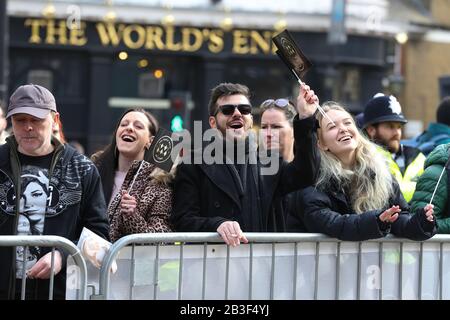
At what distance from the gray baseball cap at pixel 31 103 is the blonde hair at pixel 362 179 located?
1567 millimetres

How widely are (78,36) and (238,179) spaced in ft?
59.3

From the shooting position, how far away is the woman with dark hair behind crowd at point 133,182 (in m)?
5.75

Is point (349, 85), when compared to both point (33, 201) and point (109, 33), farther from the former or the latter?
point (33, 201)

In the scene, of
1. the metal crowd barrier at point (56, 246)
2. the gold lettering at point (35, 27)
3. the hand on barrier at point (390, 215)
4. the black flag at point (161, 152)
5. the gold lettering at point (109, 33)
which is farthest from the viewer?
the gold lettering at point (109, 33)

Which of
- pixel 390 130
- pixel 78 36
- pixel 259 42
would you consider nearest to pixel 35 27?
pixel 78 36

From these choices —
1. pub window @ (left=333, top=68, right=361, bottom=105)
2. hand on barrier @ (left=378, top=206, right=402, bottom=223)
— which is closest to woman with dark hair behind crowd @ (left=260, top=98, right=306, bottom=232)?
hand on barrier @ (left=378, top=206, right=402, bottom=223)

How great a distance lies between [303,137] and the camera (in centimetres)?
543

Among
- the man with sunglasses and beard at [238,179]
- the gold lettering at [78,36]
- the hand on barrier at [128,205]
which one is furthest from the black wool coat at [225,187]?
the gold lettering at [78,36]

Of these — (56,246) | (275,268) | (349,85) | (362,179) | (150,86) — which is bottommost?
(275,268)

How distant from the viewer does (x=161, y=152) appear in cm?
565

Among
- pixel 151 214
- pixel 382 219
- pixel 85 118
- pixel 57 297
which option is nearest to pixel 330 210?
pixel 382 219

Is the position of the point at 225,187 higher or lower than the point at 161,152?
A: lower

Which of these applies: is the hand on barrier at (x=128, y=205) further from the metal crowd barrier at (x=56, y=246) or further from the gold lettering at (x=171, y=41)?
the gold lettering at (x=171, y=41)

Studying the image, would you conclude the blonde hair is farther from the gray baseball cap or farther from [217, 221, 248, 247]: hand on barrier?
the gray baseball cap
